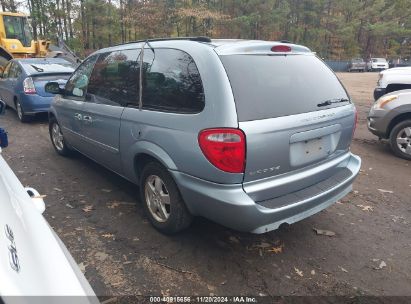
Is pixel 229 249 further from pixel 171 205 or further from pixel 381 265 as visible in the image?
pixel 381 265

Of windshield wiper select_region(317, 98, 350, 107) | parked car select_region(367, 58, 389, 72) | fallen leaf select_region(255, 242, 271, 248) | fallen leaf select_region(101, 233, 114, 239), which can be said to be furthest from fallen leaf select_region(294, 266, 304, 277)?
parked car select_region(367, 58, 389, 72)

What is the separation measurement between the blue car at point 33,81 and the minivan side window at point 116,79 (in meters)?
4.12

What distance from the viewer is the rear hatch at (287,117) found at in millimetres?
2615

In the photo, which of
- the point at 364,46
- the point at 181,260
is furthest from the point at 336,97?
the point at 364,46

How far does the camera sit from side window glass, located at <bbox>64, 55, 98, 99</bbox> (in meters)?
4.47

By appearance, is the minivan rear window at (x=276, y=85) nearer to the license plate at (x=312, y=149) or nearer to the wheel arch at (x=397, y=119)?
the license plate at (x=312, y=149)

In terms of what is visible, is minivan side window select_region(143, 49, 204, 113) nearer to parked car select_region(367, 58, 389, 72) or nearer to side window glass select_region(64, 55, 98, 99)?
side window glass select_region(64, 55, 98, 99)

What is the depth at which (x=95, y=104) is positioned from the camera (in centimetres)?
412

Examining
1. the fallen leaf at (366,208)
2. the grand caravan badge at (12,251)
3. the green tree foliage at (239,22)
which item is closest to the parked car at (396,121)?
the fallen leaf at (366,208)

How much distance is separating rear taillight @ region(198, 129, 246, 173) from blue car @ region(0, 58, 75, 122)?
6.39 metres

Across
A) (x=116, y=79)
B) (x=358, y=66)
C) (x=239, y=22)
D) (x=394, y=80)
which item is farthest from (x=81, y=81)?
(x=358, y=66)

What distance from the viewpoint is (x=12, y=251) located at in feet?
3.98

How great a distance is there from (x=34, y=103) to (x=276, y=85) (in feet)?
22.3

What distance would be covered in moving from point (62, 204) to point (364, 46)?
6931 centimetres
